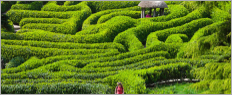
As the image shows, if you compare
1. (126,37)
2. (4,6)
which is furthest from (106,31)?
→ (4,6)

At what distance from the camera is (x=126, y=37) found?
20938 mm

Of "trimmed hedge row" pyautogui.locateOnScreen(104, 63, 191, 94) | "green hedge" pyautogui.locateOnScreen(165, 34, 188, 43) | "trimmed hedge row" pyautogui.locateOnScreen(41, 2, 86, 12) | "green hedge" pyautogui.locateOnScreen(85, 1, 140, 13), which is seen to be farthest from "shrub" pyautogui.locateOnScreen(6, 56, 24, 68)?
"green hedge" pyautogui.locateOnScreen(165, 34, 188, 43)

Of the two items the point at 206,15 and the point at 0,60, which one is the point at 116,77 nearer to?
the point at 0,60

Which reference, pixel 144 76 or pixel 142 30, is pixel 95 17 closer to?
pixel 142 30

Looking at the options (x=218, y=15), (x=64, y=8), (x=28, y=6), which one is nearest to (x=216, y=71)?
(x=218, y=15)

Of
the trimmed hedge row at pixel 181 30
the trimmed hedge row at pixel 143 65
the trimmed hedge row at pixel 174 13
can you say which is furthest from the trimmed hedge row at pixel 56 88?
the trimmed hedge row at pixel 174 13

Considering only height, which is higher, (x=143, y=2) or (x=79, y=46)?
(x=143, y=2)

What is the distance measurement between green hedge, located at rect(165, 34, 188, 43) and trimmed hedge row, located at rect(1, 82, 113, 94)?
28.6 ft

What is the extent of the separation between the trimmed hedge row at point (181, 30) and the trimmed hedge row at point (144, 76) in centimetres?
522

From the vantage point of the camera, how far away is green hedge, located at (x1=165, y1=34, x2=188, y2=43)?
20147 millimetres

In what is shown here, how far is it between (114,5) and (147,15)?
3992 mm

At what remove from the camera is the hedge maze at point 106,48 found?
12.4 m

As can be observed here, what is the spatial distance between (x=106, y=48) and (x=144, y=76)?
20.2 feet

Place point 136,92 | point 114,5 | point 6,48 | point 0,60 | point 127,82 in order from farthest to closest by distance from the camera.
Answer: point 114,5 → point 6,48 → point 0,60 → point 127,82 → point 136,92
